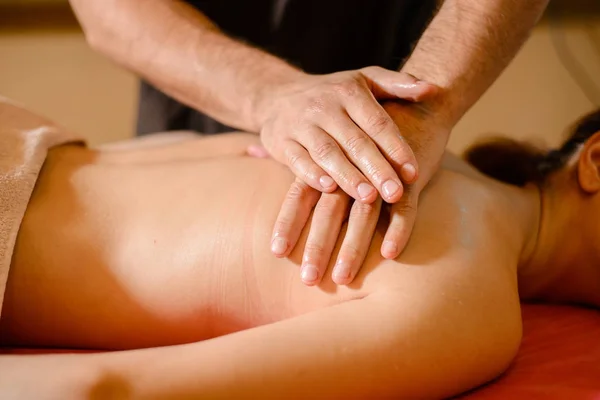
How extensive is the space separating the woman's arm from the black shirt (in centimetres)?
80

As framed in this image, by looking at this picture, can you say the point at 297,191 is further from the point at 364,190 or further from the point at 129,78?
the point at 129,78

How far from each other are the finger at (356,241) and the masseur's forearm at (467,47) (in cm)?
24

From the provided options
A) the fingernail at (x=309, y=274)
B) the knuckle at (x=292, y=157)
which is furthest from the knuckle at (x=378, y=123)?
the fingernail at (x=309, y=274)

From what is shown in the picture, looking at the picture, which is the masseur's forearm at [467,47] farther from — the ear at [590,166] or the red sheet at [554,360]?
the red sheet at [554,360]

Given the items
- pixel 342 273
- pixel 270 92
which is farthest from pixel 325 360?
pixel 270 92

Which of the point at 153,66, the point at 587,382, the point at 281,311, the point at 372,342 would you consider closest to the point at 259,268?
Result: the point at 281,311

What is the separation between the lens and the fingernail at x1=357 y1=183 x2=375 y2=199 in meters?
0.75

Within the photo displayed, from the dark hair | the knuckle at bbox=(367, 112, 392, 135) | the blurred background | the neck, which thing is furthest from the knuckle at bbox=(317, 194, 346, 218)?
the blurred background

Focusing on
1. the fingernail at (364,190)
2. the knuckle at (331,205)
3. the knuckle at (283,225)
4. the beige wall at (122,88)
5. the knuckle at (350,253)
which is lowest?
the beige wall at (122,88)

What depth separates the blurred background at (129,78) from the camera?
2.14m

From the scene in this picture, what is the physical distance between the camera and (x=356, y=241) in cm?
74

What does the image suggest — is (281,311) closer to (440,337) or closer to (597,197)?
(440,337)

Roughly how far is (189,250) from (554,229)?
0.62m

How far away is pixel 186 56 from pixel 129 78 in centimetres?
148
